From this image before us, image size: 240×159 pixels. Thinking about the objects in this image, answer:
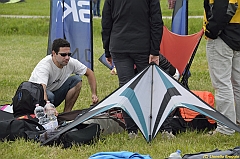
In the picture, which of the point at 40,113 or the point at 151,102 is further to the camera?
the point at 40,113

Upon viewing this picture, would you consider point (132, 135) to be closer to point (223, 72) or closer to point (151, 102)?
point (151, 102)

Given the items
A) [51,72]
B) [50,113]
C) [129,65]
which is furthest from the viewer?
[51,72]

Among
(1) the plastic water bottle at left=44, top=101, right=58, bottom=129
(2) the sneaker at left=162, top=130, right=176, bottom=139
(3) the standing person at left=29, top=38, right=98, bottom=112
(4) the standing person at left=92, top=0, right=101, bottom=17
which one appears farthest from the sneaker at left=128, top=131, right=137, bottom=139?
(4) the standing person at left=92, top=0, right=101, bottom=17

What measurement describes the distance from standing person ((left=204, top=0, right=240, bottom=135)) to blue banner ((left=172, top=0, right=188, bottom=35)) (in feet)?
9.35

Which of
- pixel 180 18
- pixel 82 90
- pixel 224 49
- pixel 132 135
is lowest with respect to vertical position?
pixel 82 90

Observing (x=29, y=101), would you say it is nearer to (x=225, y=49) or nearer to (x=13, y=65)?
(x=225, y=49)

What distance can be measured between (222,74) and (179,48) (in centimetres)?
220

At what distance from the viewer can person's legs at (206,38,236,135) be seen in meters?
5.53

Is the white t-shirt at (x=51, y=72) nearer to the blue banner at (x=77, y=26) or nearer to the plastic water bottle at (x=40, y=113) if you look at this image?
the plastic water bottle at (x=40, y=113)

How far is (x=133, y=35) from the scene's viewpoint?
18.1 feet

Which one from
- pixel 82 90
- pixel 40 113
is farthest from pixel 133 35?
pixel 82 90

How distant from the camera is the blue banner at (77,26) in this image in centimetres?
792

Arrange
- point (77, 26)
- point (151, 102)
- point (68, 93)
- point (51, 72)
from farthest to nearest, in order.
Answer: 1. point (77, 26)
2. point (68, 93)
3. point (51, 72)
4. point (151, 102)

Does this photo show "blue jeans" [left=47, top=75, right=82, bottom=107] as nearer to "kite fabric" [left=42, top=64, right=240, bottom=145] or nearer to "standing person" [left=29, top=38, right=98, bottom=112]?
"standing person" [left=29, top=38, right=98, bottom=112]
